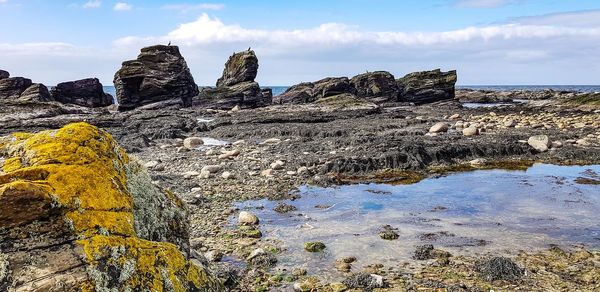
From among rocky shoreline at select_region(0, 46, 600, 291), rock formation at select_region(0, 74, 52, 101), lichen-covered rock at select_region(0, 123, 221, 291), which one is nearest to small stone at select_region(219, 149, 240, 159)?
rocky shoreline at select_region(0, 46, 600, 291)

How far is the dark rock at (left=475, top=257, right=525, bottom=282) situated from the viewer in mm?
6938

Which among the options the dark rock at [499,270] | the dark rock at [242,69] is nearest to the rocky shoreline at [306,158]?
the dark rock at [499,270]

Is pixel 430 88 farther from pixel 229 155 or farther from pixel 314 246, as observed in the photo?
pixel 314 246

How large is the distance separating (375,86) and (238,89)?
795 inches

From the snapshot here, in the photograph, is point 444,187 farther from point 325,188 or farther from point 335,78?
point 335,78

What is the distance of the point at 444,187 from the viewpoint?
13922 millimetres

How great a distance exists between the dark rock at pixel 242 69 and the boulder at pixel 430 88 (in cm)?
2148

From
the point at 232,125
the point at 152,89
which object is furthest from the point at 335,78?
the point at 232,125

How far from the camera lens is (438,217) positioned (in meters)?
10.7

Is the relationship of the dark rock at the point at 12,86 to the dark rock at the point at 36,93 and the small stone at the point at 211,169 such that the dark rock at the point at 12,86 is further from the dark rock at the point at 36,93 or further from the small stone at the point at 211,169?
the small stone at the point at 211,169

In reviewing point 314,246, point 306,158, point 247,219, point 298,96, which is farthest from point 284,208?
point 298,96

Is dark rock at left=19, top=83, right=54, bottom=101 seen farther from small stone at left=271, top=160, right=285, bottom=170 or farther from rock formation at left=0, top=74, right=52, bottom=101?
small stone at left=271, top=160, right=285, bottom=170

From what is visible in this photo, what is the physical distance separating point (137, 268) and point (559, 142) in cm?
2157

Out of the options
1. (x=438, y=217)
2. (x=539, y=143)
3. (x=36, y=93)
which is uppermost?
(x=36, y=93)
